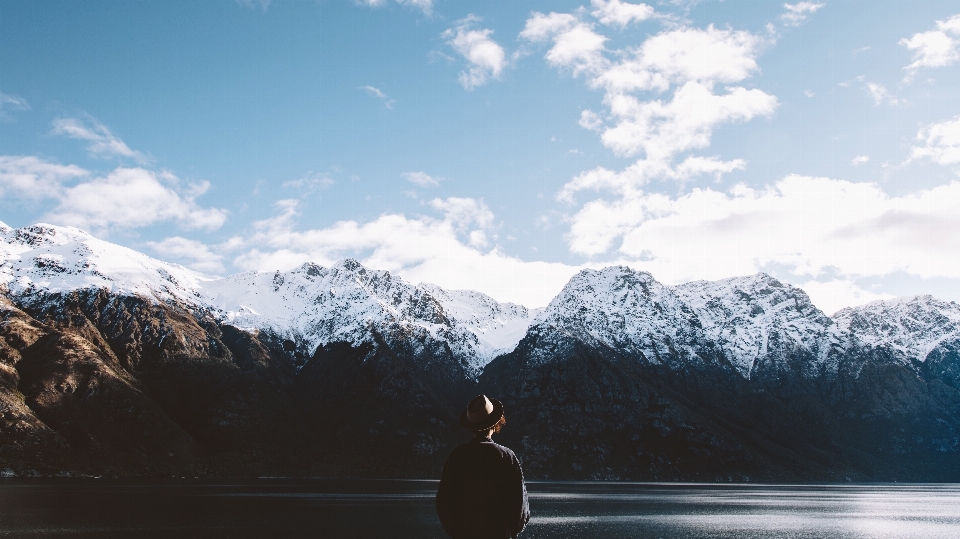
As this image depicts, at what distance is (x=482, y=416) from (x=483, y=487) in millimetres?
1015

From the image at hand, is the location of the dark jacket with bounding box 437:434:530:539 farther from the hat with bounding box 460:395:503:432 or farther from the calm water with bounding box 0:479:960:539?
the calm water with bounding box 0:479:960:539

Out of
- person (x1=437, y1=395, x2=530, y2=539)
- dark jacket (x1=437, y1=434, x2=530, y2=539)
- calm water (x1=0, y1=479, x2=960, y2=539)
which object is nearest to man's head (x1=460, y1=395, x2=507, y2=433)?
person (x1=437, y1=395, x2=530, y2=539)

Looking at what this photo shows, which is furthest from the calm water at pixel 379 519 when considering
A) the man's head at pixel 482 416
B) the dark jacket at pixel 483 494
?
the man's head at pixel 482 416

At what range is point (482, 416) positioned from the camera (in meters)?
8.48

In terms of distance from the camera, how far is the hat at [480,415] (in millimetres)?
8477

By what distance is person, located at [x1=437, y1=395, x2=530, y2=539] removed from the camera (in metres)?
8.61

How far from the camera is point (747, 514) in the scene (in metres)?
131

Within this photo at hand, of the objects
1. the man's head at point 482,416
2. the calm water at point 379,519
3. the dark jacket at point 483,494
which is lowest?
the calm water at point 379,519

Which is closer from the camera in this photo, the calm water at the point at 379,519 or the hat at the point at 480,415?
the hat at the point at 480,415

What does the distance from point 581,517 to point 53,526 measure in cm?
7791

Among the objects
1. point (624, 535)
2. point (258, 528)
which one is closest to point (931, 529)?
point (624, 535)

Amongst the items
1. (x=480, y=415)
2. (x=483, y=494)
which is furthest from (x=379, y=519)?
(x=480, y=415)

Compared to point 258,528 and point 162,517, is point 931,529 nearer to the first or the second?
point 258,528

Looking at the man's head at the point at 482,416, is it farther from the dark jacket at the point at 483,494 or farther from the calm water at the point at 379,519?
the calm water at the point at 379,519
